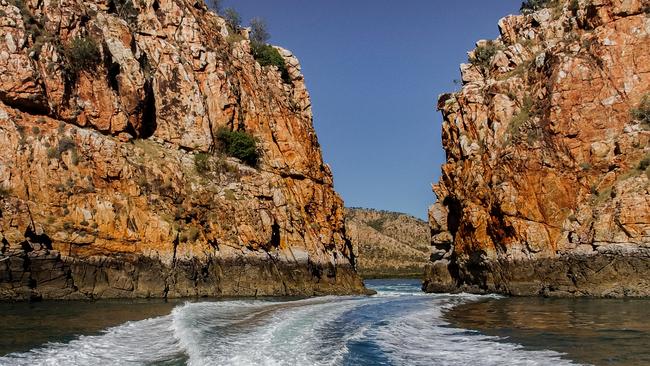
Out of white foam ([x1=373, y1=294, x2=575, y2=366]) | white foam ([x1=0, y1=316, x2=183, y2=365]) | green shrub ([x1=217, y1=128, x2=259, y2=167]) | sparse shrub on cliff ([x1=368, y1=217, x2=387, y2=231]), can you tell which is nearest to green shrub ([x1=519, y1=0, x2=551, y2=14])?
green shrub ([x1=217, y1=128, x2=259, y2=167])

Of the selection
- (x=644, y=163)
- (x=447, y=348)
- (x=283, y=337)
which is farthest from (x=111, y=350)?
(x=644, y=163)

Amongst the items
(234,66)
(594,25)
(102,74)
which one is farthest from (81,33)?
(594,25)

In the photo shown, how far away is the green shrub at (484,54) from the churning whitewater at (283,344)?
1722 inches

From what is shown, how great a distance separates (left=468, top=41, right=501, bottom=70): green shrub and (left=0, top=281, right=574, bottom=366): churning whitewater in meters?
43.7

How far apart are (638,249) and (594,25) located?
20999mm

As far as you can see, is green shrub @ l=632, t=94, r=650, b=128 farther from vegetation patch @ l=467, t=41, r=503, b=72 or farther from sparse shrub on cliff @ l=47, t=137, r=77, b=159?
sparse shrub on cliff @ l=47, t=137, r=77, b=159

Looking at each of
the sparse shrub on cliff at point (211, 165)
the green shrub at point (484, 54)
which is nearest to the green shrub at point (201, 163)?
the sparse shrub on cliff at point (211, 165)

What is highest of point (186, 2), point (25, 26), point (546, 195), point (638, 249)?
point (186, 2)

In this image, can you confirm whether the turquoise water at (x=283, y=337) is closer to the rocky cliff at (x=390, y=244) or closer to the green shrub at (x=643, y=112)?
the green shrub at (x=643, y=112)

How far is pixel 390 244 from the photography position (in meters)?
143

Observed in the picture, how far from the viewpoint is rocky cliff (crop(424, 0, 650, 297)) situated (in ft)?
129

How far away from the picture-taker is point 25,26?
4000 cm

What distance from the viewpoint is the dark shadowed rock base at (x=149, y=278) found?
31.7 metres

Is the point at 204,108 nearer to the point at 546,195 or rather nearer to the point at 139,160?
the point at 139,160
